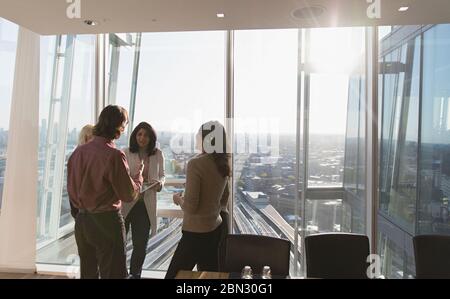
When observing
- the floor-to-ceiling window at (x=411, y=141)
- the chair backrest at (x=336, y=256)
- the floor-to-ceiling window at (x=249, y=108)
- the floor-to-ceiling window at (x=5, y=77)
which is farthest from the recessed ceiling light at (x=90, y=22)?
the floor-to-ceiling window at (x=411, y=141)

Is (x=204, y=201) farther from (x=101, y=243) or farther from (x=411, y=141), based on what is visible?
(x=411, y=141)

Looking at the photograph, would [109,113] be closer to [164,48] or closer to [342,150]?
[164,48]

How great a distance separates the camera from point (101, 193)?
78.9 inches

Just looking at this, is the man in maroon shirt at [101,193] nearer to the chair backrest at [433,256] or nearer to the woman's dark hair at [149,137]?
the woman's dark hair at [149,137]

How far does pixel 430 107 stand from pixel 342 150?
102 centimetres

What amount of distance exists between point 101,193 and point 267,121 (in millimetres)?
2143

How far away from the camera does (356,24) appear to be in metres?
2.89

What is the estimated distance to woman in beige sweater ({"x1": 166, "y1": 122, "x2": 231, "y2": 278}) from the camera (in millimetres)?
2139

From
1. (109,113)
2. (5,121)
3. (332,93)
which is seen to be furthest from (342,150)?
(5,121)

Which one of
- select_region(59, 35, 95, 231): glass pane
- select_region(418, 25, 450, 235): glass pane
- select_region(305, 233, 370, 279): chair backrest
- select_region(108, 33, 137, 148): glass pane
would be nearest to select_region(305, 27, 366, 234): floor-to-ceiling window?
select_region(418, 25, 450, 235): glass pane

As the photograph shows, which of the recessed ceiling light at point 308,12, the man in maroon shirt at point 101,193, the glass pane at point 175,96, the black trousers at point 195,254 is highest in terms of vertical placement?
the recessed ceiling light at point 308,12

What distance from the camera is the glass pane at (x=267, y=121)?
11.8 ft

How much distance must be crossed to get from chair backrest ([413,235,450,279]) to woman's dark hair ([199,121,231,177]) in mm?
1326

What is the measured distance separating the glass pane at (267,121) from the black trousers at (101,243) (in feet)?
6.02
